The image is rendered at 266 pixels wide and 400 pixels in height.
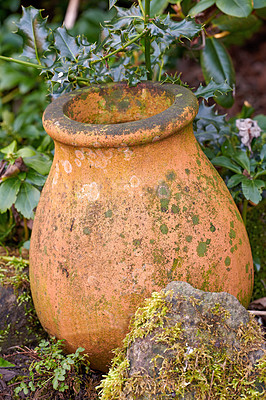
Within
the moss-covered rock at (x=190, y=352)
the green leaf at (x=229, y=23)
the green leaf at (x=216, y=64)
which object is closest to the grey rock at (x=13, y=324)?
the moss-covered rock at (x=190, y=352)

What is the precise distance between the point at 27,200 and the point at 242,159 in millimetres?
1269

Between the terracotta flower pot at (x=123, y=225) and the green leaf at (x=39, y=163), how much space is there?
71cm

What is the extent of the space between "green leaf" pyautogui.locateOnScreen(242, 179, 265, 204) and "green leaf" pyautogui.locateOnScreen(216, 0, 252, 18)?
0.98 meters

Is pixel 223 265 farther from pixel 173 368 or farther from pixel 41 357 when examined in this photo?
pixel 41 357

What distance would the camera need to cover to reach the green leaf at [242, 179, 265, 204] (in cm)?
224

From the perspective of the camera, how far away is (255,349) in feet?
5.09

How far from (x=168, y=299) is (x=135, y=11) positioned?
150cm

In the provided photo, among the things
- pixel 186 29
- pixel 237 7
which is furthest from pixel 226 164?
pixel 237 7

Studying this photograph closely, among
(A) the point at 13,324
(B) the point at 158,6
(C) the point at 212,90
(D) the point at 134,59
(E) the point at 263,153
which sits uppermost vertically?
(B) the point at 158,6

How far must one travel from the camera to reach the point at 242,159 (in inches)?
95.7

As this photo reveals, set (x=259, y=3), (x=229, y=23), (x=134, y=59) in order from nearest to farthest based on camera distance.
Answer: (x=259, y=3) < (x=229, y=23) < (x=134, y=59)

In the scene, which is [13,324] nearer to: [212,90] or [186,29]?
[212,90]

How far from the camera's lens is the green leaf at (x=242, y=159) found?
94.5 inches

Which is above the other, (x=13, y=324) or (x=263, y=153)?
(x=263, y=153)
